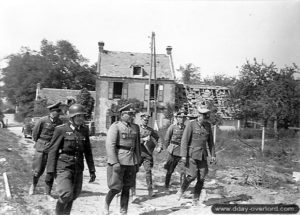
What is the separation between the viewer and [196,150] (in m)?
7.27

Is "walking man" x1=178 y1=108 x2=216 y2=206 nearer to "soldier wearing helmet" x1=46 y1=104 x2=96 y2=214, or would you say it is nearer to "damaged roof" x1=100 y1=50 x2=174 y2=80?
"soldier wearing helmet" x1=46 y1=104 x2=96 y2=214

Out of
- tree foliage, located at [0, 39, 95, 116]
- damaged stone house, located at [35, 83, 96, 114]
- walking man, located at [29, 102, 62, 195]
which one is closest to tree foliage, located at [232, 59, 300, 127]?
walking man, located at [29, 102, 62, 195]

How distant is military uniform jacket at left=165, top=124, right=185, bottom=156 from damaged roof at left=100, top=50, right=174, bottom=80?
25214 mm

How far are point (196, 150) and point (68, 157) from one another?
2.80 meters

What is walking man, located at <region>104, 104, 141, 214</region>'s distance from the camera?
19.5ft

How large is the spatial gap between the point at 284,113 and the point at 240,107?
5.00m

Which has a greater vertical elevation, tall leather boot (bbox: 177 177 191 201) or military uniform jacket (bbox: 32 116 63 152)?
military uniform jacket (bbox: 32 116 63 152)

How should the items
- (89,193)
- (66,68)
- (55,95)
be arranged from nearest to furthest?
(89,193) → (55,95) → (66,68)

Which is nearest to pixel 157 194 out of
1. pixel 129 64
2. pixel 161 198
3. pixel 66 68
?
pixel 161 198

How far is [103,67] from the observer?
112 feet

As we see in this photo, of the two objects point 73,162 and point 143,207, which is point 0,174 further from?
point 73,162

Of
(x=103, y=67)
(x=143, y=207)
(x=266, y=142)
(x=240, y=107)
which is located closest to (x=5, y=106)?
(x=103, y=67)

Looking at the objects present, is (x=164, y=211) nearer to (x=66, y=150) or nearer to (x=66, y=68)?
(x=66, y=150)

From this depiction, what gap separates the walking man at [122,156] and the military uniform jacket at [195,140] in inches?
53.9
